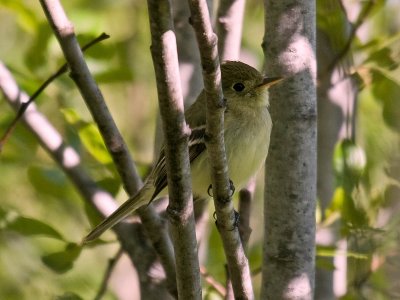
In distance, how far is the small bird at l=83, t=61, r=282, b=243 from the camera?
366 centimetres

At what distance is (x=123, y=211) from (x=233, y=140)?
1.95 ft

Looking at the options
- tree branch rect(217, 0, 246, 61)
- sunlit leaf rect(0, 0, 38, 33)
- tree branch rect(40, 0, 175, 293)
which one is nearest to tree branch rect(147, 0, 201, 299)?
tree branch rect(40, 0, 175, 293)

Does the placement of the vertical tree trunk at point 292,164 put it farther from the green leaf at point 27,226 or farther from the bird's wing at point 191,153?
the green leaf at point 27,226

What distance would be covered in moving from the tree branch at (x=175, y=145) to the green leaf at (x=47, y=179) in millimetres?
1370

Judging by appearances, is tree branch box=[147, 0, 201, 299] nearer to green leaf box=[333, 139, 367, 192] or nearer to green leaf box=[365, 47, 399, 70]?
green leaf box=[333, 139, 367, 192]

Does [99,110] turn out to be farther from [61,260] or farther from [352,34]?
[352,34]

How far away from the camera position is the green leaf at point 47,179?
12.5 feet

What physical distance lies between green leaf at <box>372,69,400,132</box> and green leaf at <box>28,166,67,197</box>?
1499 mm

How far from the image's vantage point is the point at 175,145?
2361mm

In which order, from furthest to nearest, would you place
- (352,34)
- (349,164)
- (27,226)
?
1. (352,34)
2. (27,226)
3. (349,164)

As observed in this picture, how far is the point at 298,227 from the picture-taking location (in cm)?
311

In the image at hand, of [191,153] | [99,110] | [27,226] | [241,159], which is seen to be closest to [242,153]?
[241,159]

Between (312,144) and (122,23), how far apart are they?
4036 millimetres

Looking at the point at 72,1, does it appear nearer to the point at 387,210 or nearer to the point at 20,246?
the point at 20,246
